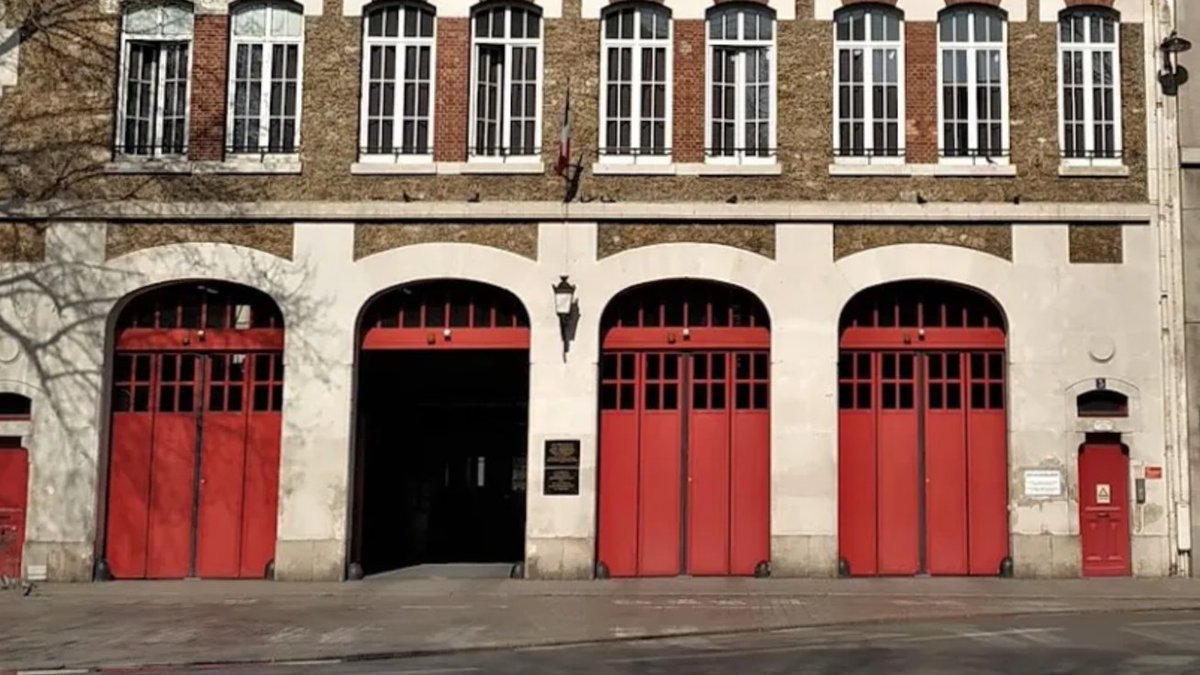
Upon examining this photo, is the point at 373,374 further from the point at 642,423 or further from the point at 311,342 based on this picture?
the point at 642,423

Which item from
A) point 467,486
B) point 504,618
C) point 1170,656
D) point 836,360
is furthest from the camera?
point 467,486

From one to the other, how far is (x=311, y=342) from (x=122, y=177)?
401 cm

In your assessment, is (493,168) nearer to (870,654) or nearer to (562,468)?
(562,468)

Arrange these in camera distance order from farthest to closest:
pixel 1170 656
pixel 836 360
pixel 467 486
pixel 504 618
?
pixel 467 486 < pixel 836 360 < pixel 504 618 < pixel 1170 656

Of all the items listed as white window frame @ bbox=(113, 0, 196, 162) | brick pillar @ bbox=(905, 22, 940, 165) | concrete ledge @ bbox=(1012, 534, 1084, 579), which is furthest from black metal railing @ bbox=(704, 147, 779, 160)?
white window frame @ bbox=(113, 0, 196, 162)

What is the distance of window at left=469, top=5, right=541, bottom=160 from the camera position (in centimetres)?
2028

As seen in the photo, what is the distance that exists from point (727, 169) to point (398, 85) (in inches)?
212

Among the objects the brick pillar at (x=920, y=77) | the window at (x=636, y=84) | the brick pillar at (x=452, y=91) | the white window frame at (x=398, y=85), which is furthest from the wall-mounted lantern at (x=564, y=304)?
the brick pillar at (x=920, y=77)

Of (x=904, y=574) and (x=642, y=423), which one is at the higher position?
(x=642, y=423)

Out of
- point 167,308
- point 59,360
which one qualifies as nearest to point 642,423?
point 167,308

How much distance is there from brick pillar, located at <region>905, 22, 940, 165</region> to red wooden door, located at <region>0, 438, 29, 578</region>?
48.6 feet

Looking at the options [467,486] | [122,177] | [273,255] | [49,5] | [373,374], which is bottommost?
[467,486]

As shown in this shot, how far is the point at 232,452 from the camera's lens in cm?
2009

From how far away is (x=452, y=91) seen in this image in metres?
20.2
